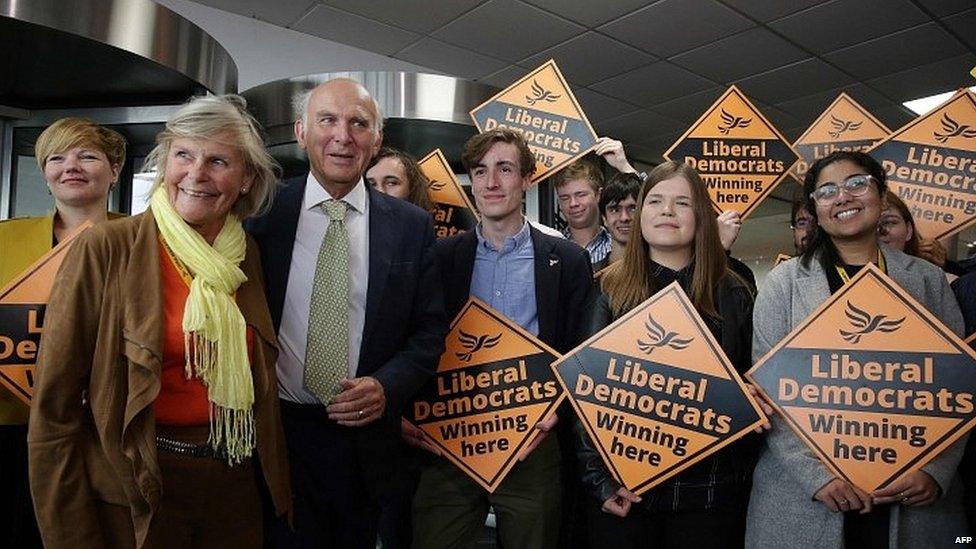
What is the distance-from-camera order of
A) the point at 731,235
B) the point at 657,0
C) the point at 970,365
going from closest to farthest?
the point at 970,365
the point at 731,235
the point at 657,0

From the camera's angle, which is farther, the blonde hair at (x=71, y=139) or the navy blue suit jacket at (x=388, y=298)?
the blonde hair at (x=71, y=139)

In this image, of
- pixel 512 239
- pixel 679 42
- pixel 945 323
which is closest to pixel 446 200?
pixel 512 239

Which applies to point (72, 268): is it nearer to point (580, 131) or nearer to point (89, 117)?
point (89, 117)

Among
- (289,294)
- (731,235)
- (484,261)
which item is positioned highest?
(731,235)

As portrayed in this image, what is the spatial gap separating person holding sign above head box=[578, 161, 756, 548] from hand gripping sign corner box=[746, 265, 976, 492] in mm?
197

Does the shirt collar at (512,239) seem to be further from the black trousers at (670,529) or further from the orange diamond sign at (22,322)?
the orange diamond sign at (22,322)

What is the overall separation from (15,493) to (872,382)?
213 cm

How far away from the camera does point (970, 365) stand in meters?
1.36

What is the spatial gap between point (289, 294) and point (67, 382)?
48 centimetres

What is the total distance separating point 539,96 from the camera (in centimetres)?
259

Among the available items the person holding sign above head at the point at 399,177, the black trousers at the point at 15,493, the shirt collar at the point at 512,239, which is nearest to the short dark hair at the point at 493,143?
the shirt collar at the point at 512,239

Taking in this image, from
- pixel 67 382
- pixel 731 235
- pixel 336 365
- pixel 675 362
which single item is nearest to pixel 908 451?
pixel 675 362

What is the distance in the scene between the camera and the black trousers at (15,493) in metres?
1.66

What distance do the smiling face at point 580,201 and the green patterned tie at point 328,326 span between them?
133 cm
